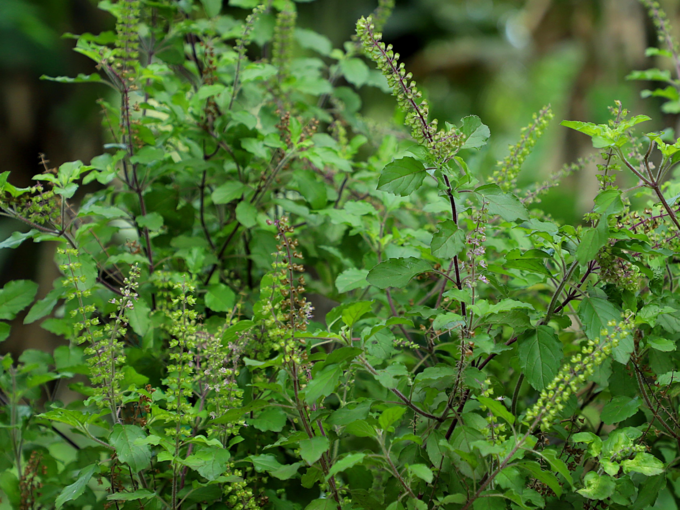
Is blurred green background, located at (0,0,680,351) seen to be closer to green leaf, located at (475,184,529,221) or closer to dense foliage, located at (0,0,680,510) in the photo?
dense foliage, located at (0,0,680,510)

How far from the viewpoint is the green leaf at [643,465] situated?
763mm

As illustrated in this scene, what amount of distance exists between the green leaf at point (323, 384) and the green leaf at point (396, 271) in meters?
0.15

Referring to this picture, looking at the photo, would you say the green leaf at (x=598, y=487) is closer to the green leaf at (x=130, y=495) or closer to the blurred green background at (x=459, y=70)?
the green leaf at (x=130, y=495)

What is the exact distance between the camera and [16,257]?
4.96 meters

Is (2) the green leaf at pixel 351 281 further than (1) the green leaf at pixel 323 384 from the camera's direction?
Yes

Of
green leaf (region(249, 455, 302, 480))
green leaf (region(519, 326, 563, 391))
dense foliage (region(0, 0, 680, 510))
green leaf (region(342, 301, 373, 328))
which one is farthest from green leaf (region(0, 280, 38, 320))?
A: green leaf (region(519, 326, 563, 391))

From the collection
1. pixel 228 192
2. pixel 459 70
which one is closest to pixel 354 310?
pixel 228 192

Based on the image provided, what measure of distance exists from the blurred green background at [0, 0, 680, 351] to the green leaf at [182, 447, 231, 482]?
100 cm

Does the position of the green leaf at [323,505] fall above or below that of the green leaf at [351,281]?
below

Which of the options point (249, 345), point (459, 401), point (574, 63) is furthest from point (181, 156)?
point (574, 63)

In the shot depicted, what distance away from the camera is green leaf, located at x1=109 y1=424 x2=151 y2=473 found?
0.80m

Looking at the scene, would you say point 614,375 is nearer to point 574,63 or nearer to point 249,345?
point 249,345

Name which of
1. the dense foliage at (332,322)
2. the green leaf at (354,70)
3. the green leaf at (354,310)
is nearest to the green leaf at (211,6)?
the dense foliage at (332,322)

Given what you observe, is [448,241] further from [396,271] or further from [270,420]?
[270,420]
